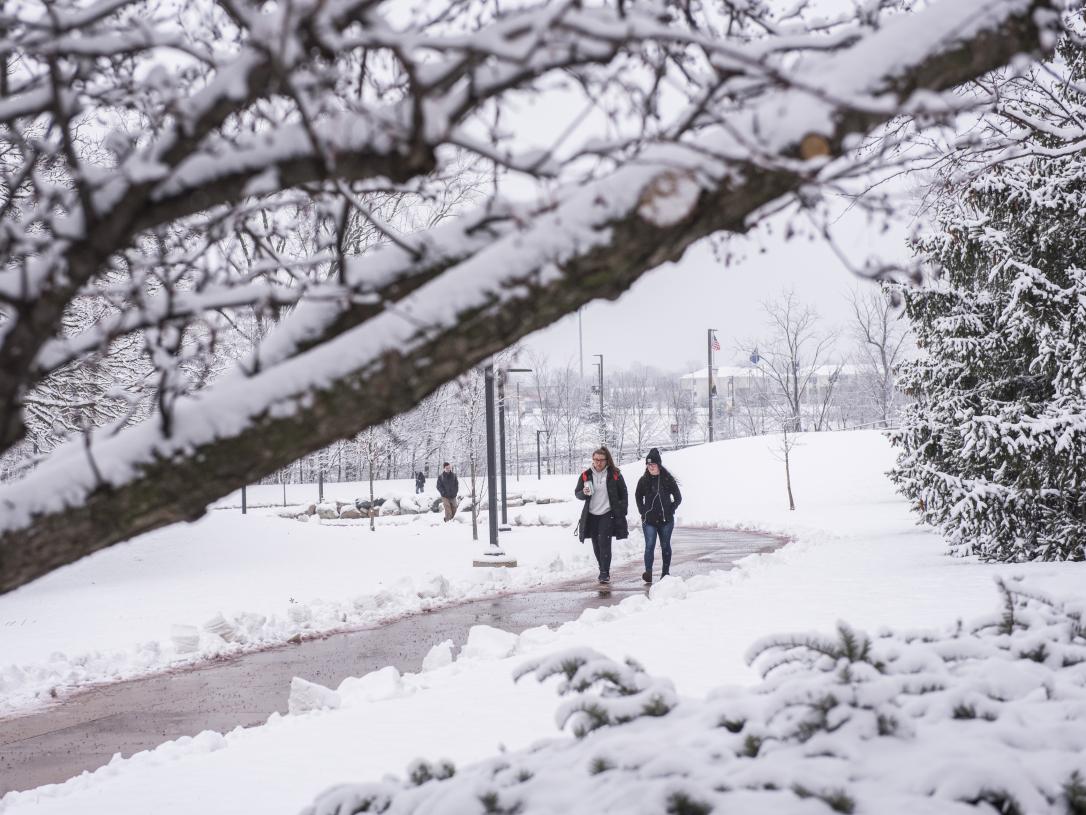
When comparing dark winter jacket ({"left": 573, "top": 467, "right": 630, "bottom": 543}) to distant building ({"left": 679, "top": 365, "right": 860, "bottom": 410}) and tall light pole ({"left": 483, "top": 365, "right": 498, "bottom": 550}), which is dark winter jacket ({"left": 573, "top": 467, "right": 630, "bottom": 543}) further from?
distant building ({"left": 679, "top": 365, "right": 860, "bottom": 410})

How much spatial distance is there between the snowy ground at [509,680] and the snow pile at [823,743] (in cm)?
52

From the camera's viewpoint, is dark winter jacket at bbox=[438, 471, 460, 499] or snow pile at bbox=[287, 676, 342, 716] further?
dark winter jacket at bbox=[438, 471, 460, 499]

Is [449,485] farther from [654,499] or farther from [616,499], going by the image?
[654,499]

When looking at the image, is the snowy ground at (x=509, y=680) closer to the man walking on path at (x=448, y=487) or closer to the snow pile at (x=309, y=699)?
the snow pile at (x=309, y=699)

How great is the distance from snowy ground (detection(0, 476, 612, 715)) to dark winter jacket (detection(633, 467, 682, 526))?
7.93 feet

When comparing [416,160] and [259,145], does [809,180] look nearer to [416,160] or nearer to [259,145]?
[416,160]

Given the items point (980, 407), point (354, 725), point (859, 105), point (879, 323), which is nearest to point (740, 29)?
point (859, 105)

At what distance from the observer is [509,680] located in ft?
20.4

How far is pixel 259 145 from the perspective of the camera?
2.17 meters

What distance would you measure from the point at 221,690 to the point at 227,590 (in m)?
5.64

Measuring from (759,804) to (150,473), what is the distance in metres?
1.85

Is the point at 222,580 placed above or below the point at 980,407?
below

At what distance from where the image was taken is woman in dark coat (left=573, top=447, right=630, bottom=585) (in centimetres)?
1281

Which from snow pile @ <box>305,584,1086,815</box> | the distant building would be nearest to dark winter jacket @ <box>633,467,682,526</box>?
snow pile @ <box>305,584,1086,815</box>
